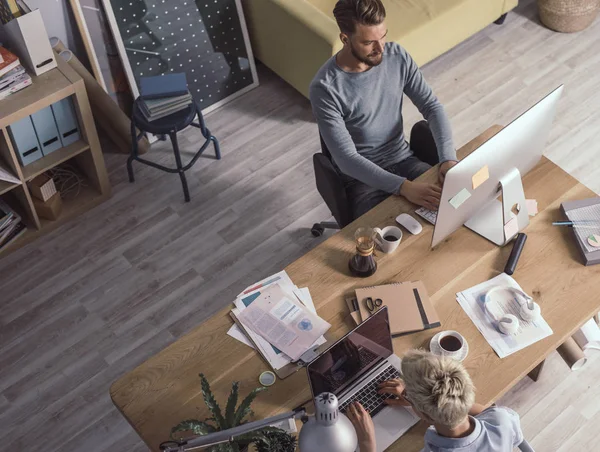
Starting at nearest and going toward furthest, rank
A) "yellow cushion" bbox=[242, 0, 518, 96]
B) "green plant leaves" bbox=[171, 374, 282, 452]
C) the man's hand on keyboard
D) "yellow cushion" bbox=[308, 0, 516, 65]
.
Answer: "green plant leaves" bbox=[171, 374, 282, 452]
the man's hand on keyboard
"yellow cushion" bbox=[242, 0, 518, 96]
"yellow cushion" bbox=[308, 0, 516, 65]

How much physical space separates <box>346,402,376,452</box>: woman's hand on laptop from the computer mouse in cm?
80

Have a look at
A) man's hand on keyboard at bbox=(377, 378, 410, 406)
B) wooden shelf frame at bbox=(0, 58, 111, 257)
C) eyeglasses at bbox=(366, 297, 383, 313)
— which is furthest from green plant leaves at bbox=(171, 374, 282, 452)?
wooden shelf frame at bbox=(0, 58, 111, 257)

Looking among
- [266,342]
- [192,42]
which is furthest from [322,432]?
[192,42]

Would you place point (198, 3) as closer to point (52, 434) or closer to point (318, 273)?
point (318, 273)

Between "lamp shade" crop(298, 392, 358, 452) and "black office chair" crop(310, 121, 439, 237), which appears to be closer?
"lamp shade" crop(298, 392, 358, 452)

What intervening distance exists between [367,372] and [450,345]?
12.0 inches

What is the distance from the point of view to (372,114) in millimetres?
3230

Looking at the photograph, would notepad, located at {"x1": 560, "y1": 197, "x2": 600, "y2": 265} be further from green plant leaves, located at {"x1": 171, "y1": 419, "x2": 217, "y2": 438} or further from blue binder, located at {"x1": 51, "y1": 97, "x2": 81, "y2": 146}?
blue binder, located at {"x1": 51, "y1": 97, "x2": 81, "y2": 146}

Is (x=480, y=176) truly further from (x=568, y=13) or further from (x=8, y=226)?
(x=568, y=13)

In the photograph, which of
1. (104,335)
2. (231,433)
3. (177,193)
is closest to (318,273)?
(231,433)

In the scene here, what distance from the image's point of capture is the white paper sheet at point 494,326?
2.62 metres

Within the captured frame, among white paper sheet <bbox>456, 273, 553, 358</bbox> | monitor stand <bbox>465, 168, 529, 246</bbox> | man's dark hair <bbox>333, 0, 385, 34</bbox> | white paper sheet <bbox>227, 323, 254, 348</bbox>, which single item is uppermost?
man's dark hair <bbox>333, 0, 385, 34</bbox>

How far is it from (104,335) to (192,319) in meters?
0.42

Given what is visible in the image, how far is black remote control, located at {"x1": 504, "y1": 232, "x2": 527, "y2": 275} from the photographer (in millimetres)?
2801
